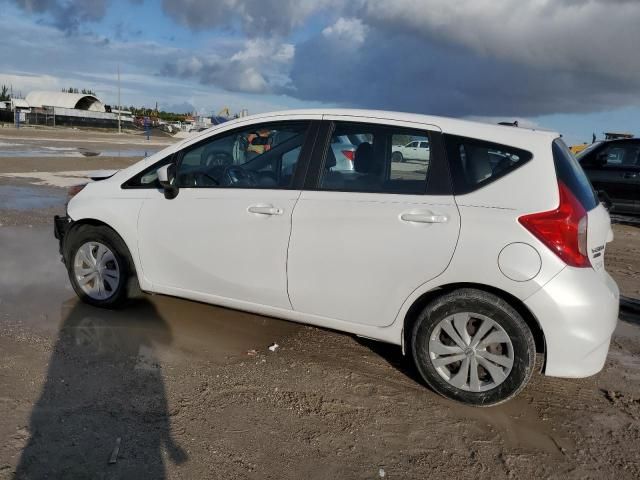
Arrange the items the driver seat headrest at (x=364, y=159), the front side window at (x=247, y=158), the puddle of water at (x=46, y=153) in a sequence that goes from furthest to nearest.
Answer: the puddle of water at (x=46, y=153) < the front side window at (x=247, y=158) < the driver seat headrest at (x=364, y=159)

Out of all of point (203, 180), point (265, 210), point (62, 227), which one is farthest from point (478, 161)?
point (62, 227)

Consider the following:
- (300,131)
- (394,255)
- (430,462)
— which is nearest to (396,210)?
(394,255)

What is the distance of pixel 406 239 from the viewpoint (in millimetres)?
3646

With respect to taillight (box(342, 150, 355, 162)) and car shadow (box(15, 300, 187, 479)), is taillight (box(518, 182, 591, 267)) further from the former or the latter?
car shadow (box(15, 300, 187, 479))

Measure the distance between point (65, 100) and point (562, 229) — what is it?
8872cm

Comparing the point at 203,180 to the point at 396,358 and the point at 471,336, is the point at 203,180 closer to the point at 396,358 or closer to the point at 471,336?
the point at 396,358

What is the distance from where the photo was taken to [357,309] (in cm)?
389

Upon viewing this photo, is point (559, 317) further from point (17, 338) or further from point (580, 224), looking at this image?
point (17, 338)

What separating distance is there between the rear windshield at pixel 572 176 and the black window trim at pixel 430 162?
2.22 ft

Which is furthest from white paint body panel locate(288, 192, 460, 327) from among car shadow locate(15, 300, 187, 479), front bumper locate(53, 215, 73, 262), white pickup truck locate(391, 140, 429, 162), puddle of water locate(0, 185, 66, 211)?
puddle of water locate(0, 185, 66, 211)

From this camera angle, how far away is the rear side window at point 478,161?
3.55m

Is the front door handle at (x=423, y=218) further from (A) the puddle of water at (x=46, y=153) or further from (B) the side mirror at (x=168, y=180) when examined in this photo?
(A) the puddle of water at (x=46, y=153)

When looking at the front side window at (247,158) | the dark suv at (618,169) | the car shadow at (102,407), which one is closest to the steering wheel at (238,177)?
the front side window at (247,158)

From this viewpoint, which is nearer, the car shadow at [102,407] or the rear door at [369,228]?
the car shadow at [102,407]
